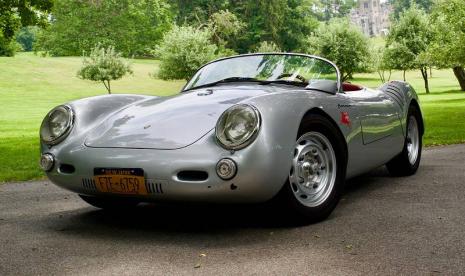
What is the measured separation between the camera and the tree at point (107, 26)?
71.0 m

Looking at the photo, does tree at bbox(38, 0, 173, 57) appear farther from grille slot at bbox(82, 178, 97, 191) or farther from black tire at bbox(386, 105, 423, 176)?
grille slot at bbox(82, 178, 97, 191)

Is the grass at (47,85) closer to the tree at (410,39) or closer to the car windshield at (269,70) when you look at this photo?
the tree at (410,39)

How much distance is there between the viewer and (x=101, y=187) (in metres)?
3.91

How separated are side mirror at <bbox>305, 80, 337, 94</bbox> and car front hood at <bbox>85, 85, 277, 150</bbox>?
1.00 ft

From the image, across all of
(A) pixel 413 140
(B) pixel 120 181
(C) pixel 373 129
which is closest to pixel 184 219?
(B) pixel 120 181

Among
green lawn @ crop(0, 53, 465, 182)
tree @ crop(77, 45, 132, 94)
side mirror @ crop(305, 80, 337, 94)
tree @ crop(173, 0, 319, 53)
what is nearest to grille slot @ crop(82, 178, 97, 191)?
side mirror @ crop(305, 80, 337, 94)

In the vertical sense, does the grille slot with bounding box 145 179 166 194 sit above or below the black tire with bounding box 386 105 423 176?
above

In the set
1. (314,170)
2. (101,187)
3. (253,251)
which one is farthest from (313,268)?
(101,187)

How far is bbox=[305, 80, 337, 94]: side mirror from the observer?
4.65 meters

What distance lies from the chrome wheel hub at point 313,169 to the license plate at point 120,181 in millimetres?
1046

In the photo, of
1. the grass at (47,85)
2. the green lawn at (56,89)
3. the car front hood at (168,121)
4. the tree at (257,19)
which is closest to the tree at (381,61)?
the green lawn at (56,89)

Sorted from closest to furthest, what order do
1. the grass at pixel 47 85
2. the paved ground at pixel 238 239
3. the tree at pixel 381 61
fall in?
the paved ground at pixel 238 239 < the grass at pixel 47 85 < the tree at pixel 381 61

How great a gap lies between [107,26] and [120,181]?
7222cm

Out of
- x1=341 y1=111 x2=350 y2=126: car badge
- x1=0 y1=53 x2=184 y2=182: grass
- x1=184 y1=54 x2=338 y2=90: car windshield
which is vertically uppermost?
x1=184 y1=54 x2=338 y2=90: car windshield
